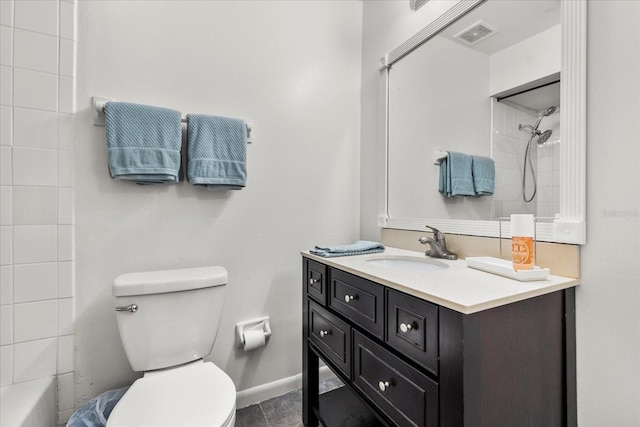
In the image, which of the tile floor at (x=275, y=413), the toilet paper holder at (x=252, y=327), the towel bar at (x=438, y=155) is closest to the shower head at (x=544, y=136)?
the towel bar at (x=438, y=155)

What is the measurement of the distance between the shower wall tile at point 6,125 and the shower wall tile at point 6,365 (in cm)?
81

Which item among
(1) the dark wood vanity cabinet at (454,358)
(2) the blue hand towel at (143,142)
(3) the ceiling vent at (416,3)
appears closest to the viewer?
(1) the dark wood vanity cabinet at (454,358)

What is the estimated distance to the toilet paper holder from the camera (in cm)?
149

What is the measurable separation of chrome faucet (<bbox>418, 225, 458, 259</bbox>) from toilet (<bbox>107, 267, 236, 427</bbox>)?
927 mm

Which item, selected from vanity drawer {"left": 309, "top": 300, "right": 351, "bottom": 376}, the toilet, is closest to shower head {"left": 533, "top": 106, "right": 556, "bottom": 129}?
vanity drawer {"left": 309, "top": 300, "right": 351, "bottom": 376}

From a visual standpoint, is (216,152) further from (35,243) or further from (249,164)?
(35,243)

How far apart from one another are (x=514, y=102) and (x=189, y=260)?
5.13 feet

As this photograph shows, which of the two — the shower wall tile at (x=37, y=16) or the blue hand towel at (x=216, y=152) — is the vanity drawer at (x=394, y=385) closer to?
the blue hand towel at (x=216, y=152)

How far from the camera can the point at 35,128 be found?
1134mm

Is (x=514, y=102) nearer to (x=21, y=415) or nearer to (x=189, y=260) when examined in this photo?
(x=189, y=260)

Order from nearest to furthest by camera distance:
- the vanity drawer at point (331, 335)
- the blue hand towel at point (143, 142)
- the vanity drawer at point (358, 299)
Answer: the vanity drawer at point (358, 299)
the vanity drawer at point (331, 335)
the blue hand towel at point (143, 142)

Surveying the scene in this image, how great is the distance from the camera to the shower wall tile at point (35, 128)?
111cm

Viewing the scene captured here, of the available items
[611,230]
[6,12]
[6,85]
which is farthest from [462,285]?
[6,12]

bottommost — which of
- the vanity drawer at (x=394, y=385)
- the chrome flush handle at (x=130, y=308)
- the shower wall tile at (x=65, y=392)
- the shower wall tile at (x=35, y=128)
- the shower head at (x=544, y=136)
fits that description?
the shower wall tile at (x=65, y=392)
